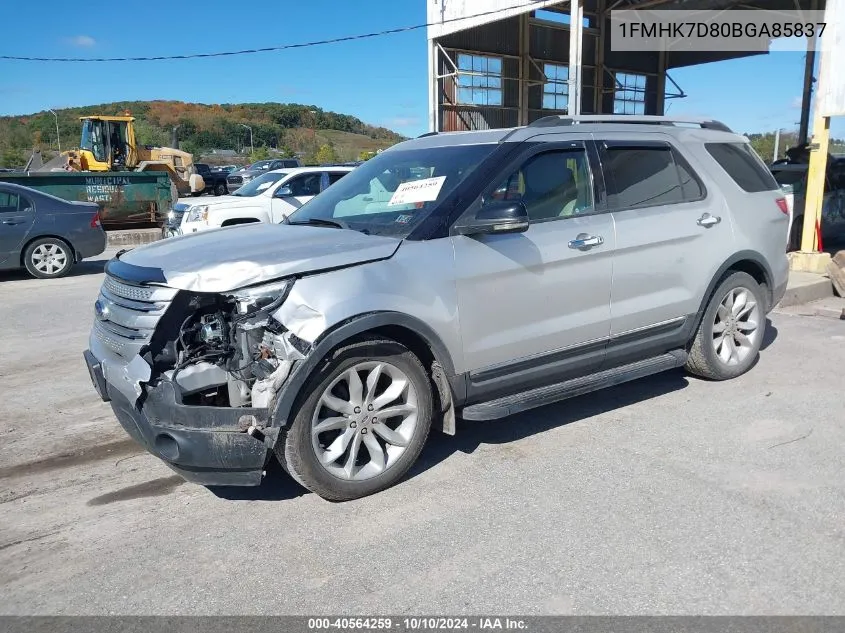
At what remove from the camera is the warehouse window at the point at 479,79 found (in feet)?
63.1

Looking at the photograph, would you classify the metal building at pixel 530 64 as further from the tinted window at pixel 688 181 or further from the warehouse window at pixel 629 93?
the tinted window at pixel 688 181

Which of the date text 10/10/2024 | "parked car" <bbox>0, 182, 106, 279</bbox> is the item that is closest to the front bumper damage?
the date text 10/10/2024

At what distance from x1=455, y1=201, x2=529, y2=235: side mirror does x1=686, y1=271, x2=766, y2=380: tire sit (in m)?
2.14

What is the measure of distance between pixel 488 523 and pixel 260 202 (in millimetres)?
9979

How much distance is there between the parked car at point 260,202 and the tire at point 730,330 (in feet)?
24.6

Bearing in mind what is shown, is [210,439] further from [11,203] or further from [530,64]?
[530,64]

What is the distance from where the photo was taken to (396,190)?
174 inches

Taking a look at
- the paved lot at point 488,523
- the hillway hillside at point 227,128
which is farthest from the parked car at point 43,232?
the hillway hillside at point 227,128

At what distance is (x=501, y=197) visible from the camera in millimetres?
4109

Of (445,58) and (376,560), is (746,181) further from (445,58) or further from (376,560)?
(445,58)

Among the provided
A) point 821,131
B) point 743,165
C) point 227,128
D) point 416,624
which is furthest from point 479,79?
point 227,128

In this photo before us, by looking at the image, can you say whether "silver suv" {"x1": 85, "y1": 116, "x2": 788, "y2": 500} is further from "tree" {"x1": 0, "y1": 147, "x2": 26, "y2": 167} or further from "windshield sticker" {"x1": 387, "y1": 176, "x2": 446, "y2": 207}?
"tree" {"x1": 0, "y1": 147, "x2": 26, "y2": 167}

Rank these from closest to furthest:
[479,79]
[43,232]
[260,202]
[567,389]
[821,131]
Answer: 1. [567,389]
2. [821,131]
3. [43,232]
4. [260,202]
5. [479,79]

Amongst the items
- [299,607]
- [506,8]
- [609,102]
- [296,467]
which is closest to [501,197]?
[296,467]
